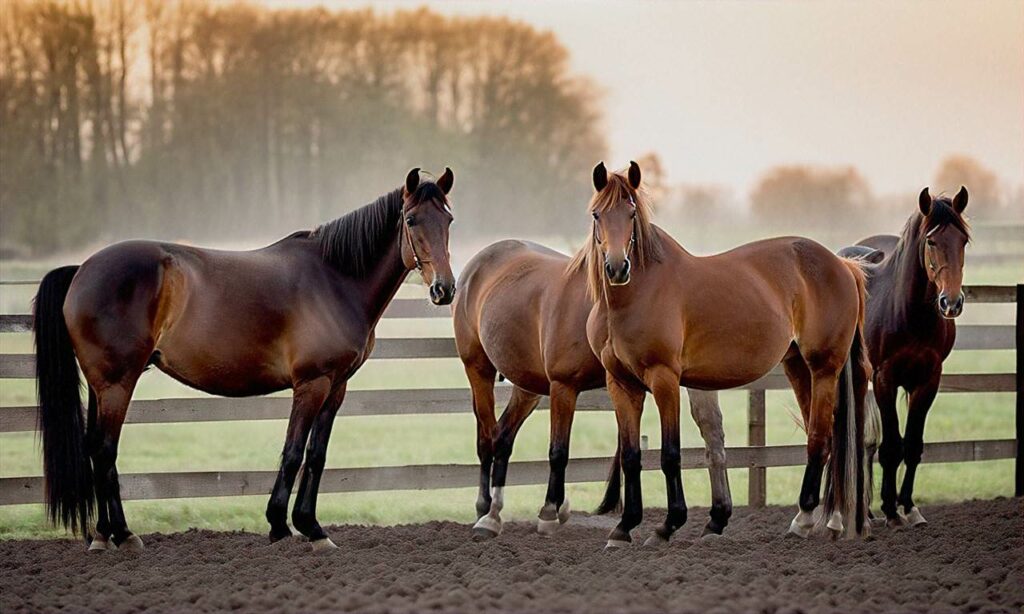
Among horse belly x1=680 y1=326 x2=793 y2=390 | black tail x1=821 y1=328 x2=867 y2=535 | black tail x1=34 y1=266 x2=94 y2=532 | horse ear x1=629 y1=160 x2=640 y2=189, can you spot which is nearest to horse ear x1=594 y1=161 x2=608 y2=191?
horse ear x1=629 y1=160 x2=640 y2=189

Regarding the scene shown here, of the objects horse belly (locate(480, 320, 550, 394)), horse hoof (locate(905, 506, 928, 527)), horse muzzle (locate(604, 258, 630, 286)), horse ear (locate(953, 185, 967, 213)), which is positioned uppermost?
horse ear (locate(953, 185, 967, 213))

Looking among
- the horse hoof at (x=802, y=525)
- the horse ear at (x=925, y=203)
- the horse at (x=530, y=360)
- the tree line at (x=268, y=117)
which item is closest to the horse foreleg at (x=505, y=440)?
the horse at (x=530, y=360)

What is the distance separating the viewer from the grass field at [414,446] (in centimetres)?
738

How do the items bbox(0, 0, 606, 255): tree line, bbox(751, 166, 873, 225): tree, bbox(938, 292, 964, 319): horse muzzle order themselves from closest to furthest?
bbox(938, 292, 964, 319): horse muzzle → bbox(751, 166, 873, 225): tree → bbox(0, 0, 606, 255): tree line

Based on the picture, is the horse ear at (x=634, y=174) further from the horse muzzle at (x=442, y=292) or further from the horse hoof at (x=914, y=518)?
the horse hoof at (x=914, y=518)

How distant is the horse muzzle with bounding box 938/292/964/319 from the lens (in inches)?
230

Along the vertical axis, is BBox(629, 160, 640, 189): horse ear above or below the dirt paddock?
above

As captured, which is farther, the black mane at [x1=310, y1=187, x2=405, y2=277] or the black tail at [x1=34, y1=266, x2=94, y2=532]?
the black mane at [x1=310, y1=187, x2=405, y2=277]

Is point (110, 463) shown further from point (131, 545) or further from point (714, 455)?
point (714, 455)

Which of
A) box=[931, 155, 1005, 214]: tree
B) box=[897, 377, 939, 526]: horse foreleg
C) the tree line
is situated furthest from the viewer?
the tree line

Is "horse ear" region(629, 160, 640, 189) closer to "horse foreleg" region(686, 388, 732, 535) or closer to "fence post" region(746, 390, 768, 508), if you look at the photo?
"horse foreleg" region(686, 388, 732, 535)

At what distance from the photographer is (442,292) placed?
5289 mm

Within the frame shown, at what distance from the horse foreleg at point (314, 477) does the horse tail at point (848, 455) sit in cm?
276

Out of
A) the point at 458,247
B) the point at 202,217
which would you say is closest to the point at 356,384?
the point at 458,247
